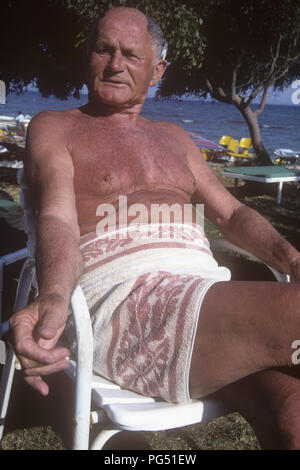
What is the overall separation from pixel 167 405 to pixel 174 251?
0.55 metres

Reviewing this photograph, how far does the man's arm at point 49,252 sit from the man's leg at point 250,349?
0.44 meters

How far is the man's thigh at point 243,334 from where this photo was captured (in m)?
1.18

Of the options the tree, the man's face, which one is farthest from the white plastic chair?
the tree

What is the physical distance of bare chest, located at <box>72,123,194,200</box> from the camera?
1762 millimetres

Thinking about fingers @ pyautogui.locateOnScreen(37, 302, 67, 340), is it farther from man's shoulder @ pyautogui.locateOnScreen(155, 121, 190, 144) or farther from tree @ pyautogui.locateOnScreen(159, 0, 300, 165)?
tree @ pyautogui.locateOnScreen(159, 0, 300, 165)

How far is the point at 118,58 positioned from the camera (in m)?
1.91

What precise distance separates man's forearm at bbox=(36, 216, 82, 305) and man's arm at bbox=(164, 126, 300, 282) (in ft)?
2.89

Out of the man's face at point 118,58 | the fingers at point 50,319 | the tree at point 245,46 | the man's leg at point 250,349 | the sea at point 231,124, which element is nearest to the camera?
the fingers at point 50,319

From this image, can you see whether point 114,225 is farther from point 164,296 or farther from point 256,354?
point 256,354

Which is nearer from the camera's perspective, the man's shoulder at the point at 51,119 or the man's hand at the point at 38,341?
the man's hand at the point at 38,341

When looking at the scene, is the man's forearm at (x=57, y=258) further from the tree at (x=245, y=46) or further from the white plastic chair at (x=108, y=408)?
the tree at (x=245, y=46)

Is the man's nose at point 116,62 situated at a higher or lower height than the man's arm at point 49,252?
higher

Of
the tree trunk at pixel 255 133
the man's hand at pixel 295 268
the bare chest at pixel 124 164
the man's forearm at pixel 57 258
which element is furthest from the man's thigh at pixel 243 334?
the tree trunk at pixel 255 133

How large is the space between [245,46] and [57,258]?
1201cm
